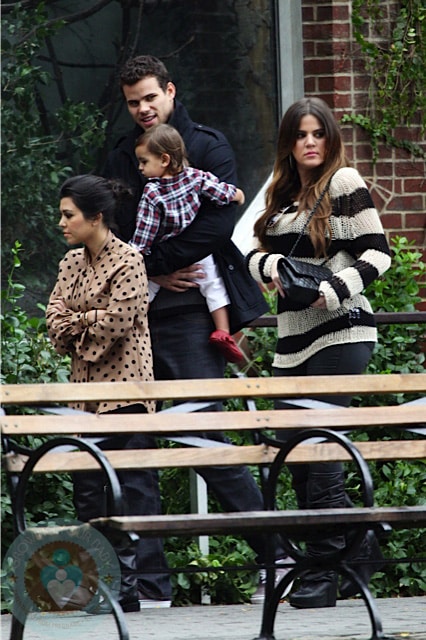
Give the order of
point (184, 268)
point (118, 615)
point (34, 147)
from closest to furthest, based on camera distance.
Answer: point (118, 615) < point (184, 268) < point (34, 147)

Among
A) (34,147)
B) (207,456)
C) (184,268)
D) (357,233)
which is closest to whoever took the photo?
(207,456)

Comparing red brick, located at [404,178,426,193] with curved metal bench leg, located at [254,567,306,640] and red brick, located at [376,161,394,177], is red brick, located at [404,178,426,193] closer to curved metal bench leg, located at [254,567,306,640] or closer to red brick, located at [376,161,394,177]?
red brick, located at [376,161,394,177]

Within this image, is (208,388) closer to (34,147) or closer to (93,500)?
(93,500)

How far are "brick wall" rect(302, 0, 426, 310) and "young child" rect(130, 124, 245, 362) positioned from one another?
1959 mm

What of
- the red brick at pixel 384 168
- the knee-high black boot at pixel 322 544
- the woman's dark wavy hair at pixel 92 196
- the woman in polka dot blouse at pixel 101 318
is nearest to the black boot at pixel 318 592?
the knee-high black boot at pixel 322 544

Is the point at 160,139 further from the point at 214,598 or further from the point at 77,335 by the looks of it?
the point at 214,598

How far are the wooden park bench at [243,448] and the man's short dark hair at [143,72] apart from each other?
147cm

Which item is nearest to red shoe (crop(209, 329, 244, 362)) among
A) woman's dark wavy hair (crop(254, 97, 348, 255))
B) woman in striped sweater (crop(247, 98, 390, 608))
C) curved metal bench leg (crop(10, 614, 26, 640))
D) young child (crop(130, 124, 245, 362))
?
young child (crop(130, 124, 245, 362))

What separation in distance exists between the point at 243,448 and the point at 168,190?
1.27 m

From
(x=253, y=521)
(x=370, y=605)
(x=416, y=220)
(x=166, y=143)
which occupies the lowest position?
(x=370, y=605)

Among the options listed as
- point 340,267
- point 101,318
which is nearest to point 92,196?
point 101,318

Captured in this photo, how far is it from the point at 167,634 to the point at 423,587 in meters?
1.86

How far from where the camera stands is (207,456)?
14.6 ft

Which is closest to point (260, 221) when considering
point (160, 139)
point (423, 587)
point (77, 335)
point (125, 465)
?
point (160, 139)
